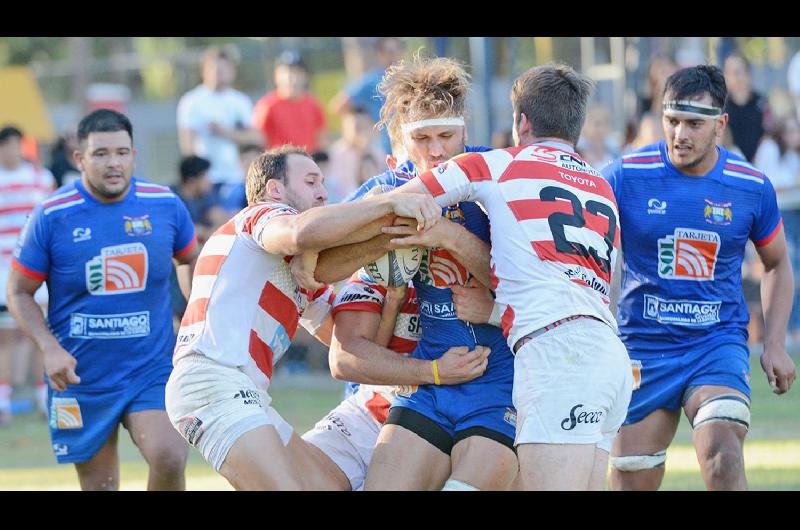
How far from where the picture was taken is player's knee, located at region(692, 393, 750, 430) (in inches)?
231

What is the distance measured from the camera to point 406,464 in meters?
5.19

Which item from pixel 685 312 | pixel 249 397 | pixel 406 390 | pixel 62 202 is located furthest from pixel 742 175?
pixel 62 202

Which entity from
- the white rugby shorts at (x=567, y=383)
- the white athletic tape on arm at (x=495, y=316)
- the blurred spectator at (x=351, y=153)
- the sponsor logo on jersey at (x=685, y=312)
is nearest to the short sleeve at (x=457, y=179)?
the white athletic tape on arm at (x=495, y=316)

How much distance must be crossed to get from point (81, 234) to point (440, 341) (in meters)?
2.78

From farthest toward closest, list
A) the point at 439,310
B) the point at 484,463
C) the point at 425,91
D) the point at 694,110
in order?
1. the point at 694,110
2. the point at 425,91
3. the point at 439,310
4. the point at 484,463

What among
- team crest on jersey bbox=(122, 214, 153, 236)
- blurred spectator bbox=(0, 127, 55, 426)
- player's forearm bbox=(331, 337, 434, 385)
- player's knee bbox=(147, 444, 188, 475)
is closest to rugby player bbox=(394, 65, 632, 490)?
player's forearm bbox=(331, 337, 434, 385)

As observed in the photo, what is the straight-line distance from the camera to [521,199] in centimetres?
482

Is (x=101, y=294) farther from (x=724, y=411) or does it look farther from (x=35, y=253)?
(x=724, y=411)

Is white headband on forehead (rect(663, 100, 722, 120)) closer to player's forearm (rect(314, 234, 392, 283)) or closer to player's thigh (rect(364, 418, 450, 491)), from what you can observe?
player's forearm (rect(314, 234, 392, 283))

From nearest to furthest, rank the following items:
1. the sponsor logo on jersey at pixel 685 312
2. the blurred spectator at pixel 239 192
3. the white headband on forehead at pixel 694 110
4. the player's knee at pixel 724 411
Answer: the player's knee at pixel 724 411 < the white headband on forehead at pixel 694 110 < the sponsor logo on jersey at pixel 685 312 < the blurred spectator at pixel 239 192

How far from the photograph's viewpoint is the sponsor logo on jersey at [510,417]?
17.2 ft

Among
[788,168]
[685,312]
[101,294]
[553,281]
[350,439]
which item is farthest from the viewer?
[788,168]

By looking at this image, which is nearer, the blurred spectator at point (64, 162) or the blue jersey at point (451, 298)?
the blue jersey at point (451, 298)

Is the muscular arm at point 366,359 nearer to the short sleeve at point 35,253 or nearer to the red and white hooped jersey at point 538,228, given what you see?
the red and white hooped jersey at point 538,228
